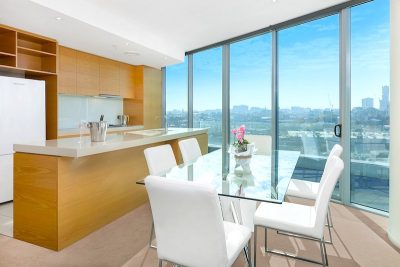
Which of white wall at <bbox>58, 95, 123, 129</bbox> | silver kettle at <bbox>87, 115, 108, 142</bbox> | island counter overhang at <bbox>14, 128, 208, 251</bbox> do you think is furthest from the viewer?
white wall at <bbox>58, 95, 123, 129</bbox>

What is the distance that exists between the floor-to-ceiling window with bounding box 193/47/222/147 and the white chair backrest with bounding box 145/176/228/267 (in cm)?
416

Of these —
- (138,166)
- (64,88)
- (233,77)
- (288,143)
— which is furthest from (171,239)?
(233,77)

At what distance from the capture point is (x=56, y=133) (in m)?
4.23

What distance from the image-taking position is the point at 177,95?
6273 mm

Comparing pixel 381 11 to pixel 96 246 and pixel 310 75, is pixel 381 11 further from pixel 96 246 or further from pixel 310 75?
pixel 96 246

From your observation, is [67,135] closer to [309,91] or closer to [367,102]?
[309,91]

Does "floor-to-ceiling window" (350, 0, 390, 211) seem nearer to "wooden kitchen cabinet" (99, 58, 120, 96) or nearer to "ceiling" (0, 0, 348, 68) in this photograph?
"ceiling" (0, 0, 348, 68)

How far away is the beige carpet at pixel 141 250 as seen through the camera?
212cm

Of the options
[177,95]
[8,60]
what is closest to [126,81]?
[177,95]

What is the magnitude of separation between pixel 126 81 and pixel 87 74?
3.43 ft

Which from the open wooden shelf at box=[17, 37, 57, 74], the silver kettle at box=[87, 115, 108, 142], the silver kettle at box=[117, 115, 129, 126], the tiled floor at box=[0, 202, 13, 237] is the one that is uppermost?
the open wooden shelf at box=[17, 37, 57, 74]

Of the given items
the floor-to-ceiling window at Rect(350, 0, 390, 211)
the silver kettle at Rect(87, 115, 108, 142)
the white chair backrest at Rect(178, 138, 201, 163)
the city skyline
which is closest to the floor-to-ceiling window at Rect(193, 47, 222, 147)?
the city skyline

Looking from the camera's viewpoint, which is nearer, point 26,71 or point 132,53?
point 26,71

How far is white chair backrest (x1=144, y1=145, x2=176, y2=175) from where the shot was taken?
91.4 inches
